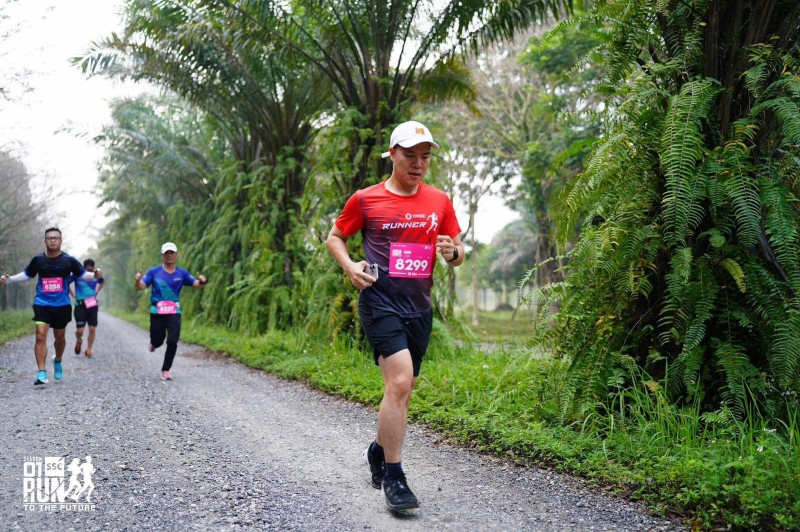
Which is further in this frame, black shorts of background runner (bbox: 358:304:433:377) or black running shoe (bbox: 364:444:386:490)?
black running shoe (bbox: 364:444:386:490)

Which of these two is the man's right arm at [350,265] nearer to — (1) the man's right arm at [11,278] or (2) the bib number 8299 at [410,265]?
(2) the bib number 8299 at [410,265]

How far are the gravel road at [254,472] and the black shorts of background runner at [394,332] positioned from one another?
35.2 inches

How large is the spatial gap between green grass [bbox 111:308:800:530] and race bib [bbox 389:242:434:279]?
1672mm

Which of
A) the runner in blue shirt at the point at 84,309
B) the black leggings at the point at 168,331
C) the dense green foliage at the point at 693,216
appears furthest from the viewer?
the runner in blue shirt at the point at 84,309

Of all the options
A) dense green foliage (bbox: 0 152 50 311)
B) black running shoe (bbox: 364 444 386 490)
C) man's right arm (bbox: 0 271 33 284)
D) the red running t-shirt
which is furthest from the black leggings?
dense green foliage (bbox: 0 152 50 311)

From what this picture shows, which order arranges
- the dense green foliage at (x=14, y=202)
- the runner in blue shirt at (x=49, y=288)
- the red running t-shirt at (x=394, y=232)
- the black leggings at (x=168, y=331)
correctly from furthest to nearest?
the dense green foliage at (x=14, y=202)
the black leggings at (x=168, y=331)
the runner in blue shirt at (x=49, y=288)
the red running t-shirt at (x=394, y=232)

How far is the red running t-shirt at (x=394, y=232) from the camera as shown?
374 cm

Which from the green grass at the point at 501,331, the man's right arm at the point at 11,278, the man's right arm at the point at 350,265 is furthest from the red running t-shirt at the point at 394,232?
the man's right arm at the point at 11,278

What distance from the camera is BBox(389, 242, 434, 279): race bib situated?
147 inches

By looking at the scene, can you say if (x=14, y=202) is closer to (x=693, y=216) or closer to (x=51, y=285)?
(x=51, y=285)

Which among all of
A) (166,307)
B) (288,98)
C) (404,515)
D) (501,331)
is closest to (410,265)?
(404,515)

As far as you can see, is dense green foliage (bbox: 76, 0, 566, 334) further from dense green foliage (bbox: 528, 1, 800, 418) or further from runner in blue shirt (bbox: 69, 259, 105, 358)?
dense green foliage (bbox: 528, 1, 800, 418)

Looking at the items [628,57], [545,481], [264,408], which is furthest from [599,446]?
[264,408]

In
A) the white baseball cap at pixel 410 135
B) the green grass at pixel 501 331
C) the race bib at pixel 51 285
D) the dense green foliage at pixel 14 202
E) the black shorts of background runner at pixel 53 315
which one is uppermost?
the dense green foliage at pixel 14 202
